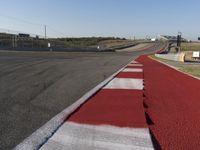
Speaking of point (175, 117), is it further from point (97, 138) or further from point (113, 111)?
point (97, 138)

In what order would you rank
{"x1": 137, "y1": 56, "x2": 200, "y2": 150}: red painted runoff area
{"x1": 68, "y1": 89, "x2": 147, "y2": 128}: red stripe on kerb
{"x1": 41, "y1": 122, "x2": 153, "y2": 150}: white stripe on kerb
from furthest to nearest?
{"x1": 68, "y1": 89, "x2": 147, "y2": 128}: red stripe on kerb < {"x1": 137, "y1": 56, "x2": 200, "y2": 150}: red painted runoff area < {"x1": 41, "y1": 122, "x2": 153, "y2": 150}: white stripe on kerb

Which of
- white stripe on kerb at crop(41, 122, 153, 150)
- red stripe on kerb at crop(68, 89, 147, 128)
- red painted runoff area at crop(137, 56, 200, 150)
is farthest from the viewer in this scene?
Result: red stripe on kerb at crop(68, 89, 147, 128)

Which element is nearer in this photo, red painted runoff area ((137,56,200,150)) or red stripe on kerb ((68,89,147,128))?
red painted runoff area ((137,56,200,150))

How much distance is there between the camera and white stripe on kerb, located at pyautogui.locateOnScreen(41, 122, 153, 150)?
14.3 feet

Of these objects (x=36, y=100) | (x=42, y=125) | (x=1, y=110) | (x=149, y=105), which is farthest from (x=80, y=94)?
(x=42, y=125)

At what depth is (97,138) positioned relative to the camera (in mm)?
4738

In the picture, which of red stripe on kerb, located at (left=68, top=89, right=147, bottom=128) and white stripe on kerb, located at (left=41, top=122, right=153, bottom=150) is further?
red stripe on kerb, located at (left=68, top=89, right=147, bottom=128)

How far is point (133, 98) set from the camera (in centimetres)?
816

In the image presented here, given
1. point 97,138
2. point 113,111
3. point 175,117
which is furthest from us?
point 113,111

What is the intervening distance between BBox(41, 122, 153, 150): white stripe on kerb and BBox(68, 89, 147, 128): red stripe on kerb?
0.30 meters

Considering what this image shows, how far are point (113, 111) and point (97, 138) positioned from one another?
1842 millimetres

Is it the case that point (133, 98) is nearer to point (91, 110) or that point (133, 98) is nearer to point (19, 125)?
point (91, 110)

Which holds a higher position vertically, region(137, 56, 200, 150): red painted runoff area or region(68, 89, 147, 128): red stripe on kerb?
region(68, 89, 147, 128): red stripe on kerb

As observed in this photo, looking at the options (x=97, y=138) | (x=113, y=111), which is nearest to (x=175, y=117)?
(x=113, y=111)
